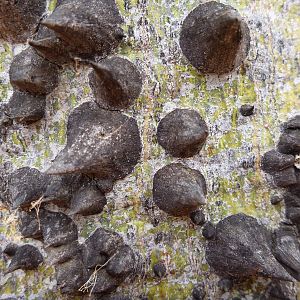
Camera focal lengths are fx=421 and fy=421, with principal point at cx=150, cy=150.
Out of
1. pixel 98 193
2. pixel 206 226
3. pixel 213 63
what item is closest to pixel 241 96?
pixel 213 63

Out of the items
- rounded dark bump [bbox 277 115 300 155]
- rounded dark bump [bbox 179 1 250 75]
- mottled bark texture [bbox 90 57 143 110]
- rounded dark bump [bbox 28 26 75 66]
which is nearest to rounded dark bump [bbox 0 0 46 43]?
rounded dark bump [bbox 28 26 75 66]

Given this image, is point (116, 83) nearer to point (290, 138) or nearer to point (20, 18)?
point (20, 18)

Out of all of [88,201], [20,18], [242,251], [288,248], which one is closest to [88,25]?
[20,18]

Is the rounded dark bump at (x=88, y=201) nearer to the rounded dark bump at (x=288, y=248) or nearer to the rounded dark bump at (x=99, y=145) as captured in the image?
the rounded dark bump at (x=99, y=145)

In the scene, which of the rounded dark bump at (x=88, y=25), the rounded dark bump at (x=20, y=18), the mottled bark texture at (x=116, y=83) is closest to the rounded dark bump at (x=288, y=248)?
the mottled bark texture at (x=116, y=83)

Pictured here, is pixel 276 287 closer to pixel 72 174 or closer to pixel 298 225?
pixel 298 225

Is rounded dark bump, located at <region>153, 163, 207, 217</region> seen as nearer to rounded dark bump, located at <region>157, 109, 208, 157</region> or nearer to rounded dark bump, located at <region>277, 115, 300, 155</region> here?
rounded dark bump, located at <region>157, 109, 208, 157</region>

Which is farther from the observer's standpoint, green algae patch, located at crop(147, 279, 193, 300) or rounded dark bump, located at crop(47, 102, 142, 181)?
green algae patch, located at crop(147, 279, 193, 300)
